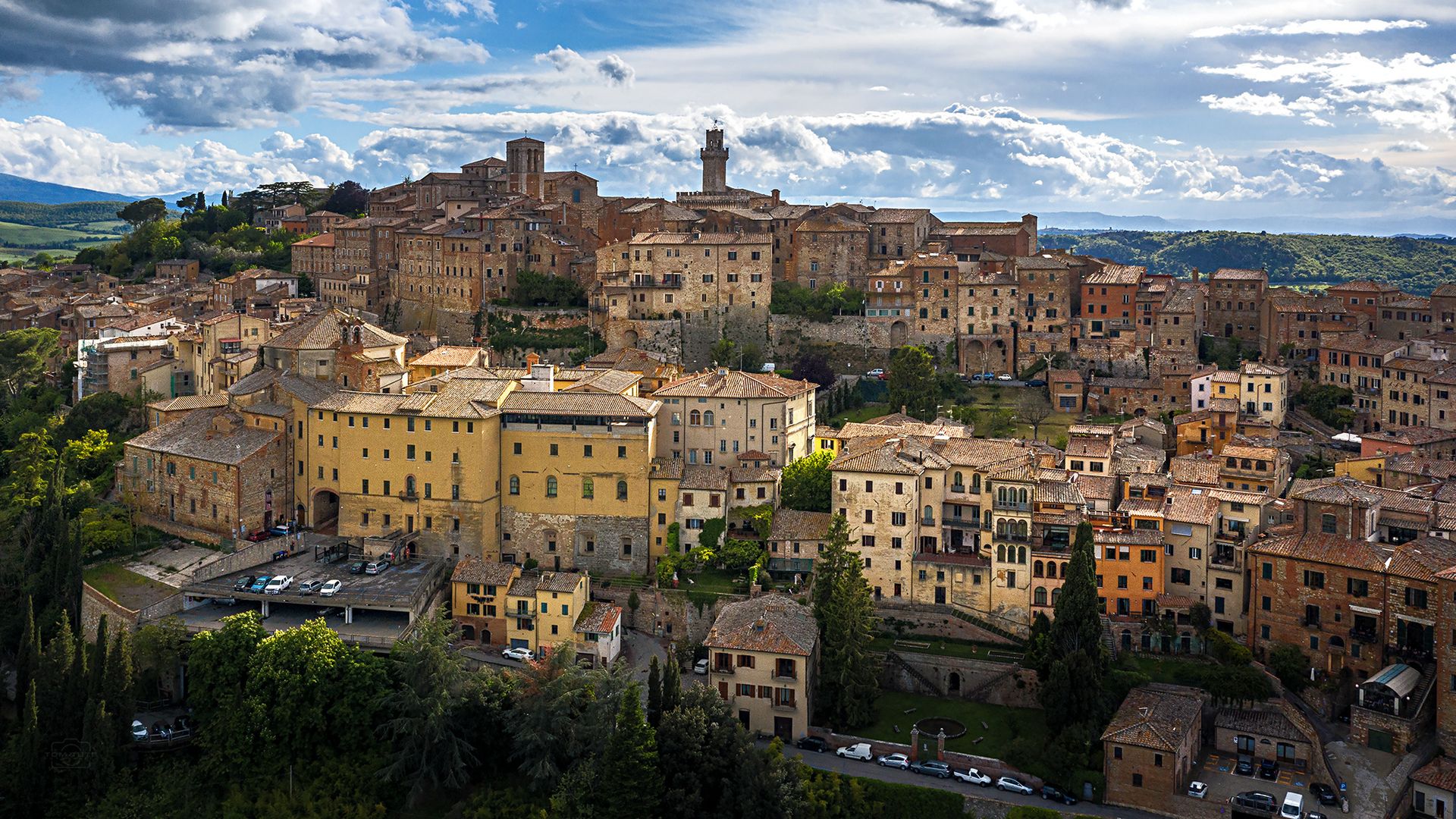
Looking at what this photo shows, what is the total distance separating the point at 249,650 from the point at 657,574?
15.2 meters

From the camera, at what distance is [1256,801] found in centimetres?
3919

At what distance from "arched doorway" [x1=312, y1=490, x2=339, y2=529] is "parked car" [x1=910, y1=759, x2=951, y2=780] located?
27.6 metres

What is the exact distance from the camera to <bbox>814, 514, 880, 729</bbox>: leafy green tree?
1761 inches

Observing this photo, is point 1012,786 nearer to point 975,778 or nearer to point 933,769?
point 975,778

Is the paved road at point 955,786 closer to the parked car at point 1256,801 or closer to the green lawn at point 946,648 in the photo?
the parked car at point 1256,801

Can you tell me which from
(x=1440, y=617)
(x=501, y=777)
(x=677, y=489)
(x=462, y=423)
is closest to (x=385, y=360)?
(x=462, y=423)

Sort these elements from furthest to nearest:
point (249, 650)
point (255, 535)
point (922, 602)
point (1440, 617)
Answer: point (255, 535), point (922, 602), point (249, 650), point (1440, 617)

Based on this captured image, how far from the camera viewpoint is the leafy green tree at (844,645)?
4472 cm

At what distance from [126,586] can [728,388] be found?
25.3 meters

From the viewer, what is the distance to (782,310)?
80500mm

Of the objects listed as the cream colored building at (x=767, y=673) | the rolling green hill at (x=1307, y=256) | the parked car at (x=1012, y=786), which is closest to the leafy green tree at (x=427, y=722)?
the cream colored building at (x=767, y=673)

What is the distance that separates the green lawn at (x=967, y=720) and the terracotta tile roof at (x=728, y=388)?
1465 cm

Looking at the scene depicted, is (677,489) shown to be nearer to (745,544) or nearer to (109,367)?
(745,544)

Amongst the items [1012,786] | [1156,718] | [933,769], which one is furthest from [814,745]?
[1156,718]
